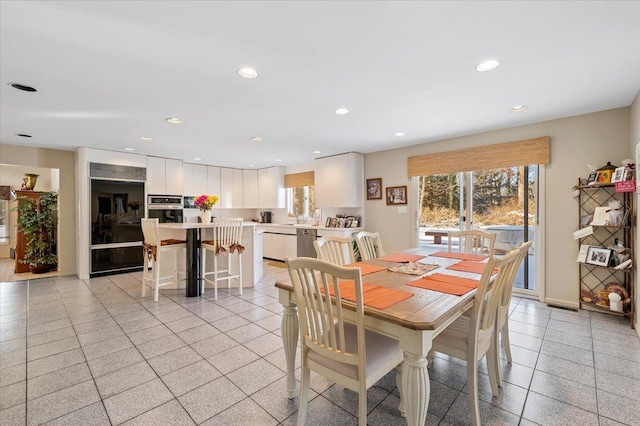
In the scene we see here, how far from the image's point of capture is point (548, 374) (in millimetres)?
2072

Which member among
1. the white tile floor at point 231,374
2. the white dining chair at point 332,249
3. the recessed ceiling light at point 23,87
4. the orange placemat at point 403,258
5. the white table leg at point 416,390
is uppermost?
the recessed ceiling light at point 23,87

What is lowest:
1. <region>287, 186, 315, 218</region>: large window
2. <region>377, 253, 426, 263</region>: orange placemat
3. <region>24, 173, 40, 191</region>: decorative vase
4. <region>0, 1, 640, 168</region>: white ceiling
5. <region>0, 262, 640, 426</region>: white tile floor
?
<region>0, 262, 640, 426</region>: white tile floor

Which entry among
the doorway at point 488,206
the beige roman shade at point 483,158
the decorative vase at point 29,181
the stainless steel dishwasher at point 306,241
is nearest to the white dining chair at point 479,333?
the doorway at point 488,206

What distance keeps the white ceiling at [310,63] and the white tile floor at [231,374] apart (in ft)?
7.39

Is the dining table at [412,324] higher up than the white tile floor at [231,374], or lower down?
higher up

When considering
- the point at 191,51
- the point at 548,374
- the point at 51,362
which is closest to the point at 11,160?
the point at 51,362

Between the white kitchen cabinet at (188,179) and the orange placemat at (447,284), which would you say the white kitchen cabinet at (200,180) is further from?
the orange placemat at (447,284)

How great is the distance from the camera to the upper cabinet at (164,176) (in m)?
5.45

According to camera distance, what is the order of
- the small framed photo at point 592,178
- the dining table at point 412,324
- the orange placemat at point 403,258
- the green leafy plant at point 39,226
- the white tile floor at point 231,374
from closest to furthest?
the dining table at point 412,324 → the white tile floor at point 231,374 → the orange placemat at point 403,258 → the small framed photo at point 592,178 → the green leafy plant at point 39,226

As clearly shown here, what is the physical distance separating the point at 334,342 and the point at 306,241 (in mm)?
4541

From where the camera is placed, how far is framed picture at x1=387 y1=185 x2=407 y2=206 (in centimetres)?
486

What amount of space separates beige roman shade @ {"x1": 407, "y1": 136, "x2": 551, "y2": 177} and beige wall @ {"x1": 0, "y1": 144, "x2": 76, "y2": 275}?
19.4 feet

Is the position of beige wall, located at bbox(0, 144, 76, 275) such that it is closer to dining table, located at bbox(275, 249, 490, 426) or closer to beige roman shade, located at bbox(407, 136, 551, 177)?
dining table, located at bbox(275, 249, 490, 426)

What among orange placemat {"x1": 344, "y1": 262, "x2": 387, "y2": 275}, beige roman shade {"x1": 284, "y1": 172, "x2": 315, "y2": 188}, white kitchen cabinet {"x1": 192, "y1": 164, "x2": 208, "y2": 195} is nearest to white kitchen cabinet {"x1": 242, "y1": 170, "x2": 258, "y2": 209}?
beige roman shade {"x1": 284, "y1": 172, "x2": 315, "y2": 188}
